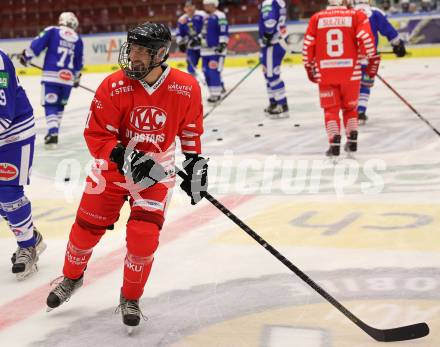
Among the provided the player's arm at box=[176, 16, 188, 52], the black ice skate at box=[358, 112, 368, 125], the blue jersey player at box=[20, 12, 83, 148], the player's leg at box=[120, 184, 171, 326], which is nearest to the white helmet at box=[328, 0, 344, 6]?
the black ice skate at box=[358, 112, 368, 125]

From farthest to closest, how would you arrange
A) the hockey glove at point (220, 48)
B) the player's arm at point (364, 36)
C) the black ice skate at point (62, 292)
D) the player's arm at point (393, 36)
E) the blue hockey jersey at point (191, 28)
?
the blue hockey jersey at point (191, 28) → the hockey glove at point (220, 48) → the player's arm at point (393, 36) → the player's arm at point (364, 36) → the black ice skate at point (62, 292)

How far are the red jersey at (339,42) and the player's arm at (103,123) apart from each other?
3.48 metres

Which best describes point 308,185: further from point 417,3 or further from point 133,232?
point 417,3

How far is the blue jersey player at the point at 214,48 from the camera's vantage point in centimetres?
957

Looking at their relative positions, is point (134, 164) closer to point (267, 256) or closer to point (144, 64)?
point (144, 64)

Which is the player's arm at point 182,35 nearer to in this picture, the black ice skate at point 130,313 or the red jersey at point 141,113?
the red jersey at point 141,113

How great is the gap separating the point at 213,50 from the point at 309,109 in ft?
5.54

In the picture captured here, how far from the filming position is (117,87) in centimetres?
268

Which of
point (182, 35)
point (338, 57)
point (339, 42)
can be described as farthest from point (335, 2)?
point (182, 35)

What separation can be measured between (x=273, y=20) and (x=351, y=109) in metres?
2.64

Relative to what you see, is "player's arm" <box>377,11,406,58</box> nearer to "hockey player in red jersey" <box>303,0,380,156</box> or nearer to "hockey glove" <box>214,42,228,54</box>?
"hockey player in red jersey" <box>303,0,380,156</box>

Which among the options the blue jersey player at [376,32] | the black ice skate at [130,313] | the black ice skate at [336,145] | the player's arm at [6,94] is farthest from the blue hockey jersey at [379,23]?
the black ice skate at [130,313]

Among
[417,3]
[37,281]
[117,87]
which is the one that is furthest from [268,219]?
[417,3]

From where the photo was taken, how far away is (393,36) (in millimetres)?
7074
